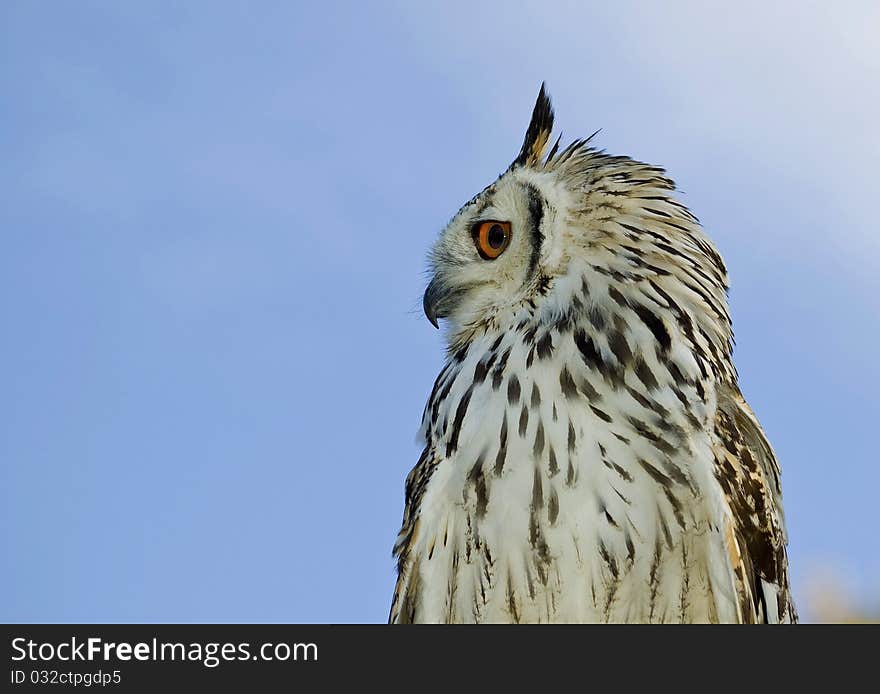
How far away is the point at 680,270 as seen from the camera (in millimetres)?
3467

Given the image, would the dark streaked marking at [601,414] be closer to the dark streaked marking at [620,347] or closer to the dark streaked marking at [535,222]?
the dark streaked marking at [620,347]

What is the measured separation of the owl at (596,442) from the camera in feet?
10.0

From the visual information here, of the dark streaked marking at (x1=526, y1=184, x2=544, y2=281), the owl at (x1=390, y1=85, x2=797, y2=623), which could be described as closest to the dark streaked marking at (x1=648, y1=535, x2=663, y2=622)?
the owl at (x1=390, y1=85, x2=797, y2=623)

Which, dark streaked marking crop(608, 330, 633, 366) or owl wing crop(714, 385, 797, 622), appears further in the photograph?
dark streaked marking crop(608, 330, 633, 366)

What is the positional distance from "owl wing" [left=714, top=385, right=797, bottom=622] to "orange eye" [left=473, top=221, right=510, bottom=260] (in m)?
0.95

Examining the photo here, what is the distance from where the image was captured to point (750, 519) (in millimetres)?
3158

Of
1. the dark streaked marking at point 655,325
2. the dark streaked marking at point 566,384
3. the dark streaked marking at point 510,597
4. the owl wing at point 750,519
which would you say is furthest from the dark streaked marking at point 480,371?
the owl wing at point 750,519

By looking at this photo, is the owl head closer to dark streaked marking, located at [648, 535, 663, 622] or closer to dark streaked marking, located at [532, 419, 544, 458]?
dark streaked marking, located at [532, 419, 544, 458]

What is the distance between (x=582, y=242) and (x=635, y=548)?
104 centimetres

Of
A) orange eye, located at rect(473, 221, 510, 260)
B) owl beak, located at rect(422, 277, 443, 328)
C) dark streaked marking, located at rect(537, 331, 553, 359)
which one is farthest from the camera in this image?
owl beak, located at rect(422, 277, 443, 328)

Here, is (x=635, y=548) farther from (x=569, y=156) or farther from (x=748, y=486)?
(x=569, y=156)

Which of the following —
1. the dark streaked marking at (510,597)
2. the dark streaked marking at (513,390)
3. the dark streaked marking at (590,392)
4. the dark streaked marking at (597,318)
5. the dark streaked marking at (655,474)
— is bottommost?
the dark streaked marking at (510,597)

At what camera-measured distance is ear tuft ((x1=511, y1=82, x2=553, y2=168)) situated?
4027mm
